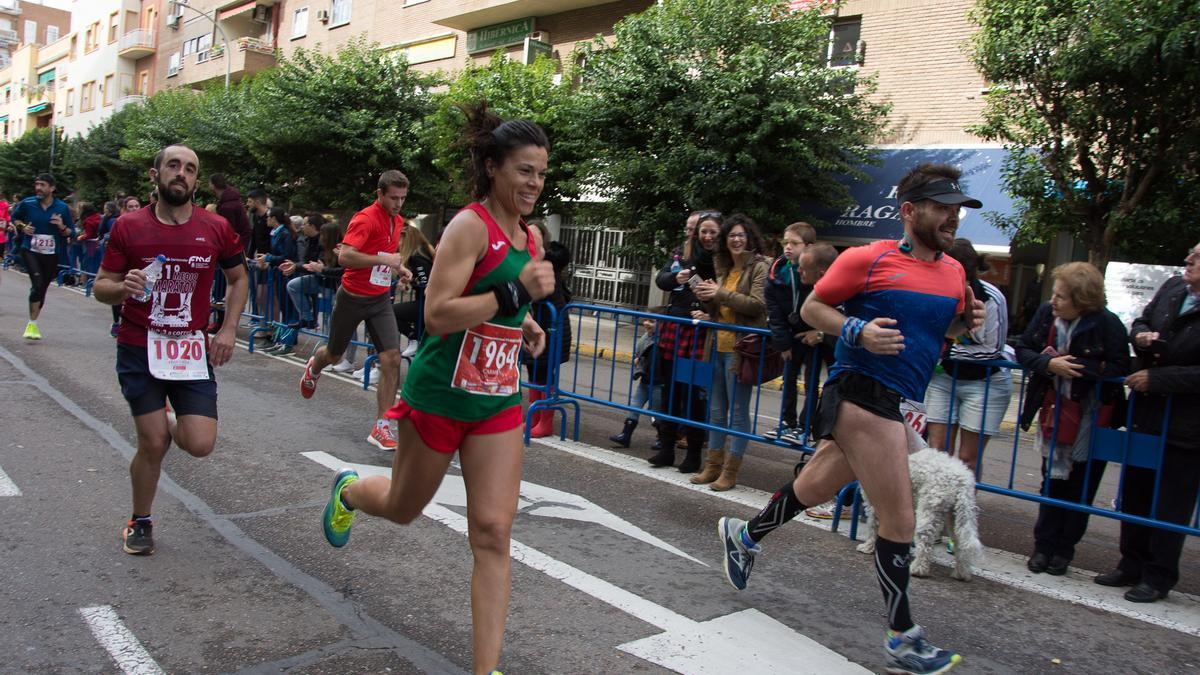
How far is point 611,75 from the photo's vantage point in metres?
16.5

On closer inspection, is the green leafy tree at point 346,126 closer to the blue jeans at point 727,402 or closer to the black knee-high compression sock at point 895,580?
the blue jeans at point 727,402

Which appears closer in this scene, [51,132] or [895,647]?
[895,647]

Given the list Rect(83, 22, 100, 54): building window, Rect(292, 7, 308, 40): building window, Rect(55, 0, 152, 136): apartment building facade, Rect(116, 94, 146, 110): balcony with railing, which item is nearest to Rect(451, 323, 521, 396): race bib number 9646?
Rect(292, 7, 308, 40): building window

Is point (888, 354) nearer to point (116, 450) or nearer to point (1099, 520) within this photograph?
point (1099, 520)

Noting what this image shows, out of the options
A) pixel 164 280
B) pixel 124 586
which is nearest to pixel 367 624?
pixel 124 586

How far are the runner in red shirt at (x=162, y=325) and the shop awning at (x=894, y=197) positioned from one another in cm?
1242

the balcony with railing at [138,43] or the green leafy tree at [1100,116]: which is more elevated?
the balcony with railing at [138,43]

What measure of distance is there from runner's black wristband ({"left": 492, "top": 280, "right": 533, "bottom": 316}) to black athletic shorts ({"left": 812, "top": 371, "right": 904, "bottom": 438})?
1.45 m

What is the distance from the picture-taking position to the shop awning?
46.4ft

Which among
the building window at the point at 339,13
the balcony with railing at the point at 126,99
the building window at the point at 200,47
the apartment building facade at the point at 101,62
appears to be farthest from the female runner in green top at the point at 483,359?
the balcony with railing at the point at 126,99

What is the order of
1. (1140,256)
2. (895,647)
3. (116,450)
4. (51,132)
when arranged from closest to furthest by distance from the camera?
(895,647)
(116,450)
(1140,256)
(51,132)

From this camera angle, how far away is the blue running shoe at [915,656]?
3.37 m

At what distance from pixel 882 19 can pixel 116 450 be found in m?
15.3

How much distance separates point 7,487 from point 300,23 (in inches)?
1367
